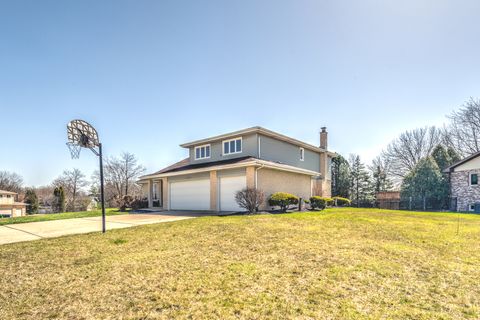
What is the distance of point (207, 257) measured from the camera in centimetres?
532

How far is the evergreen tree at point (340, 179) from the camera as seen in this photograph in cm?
3059

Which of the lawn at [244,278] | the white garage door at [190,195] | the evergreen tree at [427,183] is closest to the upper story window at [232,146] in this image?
the white garage door at [190,195]

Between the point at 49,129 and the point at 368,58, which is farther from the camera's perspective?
the point at 49,129

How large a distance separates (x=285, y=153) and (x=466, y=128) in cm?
2324

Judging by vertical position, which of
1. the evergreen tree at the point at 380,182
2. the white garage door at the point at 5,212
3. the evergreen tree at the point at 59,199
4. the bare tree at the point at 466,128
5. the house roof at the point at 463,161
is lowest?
the white garage door at the point at 5,212

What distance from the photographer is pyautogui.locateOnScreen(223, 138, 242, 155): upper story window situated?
18375 mm

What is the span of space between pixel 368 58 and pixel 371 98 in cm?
352

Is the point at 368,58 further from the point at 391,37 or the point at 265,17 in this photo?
the point at 265,17

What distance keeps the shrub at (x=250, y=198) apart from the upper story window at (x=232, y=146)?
4.76m

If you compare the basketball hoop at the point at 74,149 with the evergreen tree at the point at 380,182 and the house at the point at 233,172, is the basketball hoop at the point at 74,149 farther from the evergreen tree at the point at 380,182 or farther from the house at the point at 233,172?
the evergreen tree at the point at 380,182

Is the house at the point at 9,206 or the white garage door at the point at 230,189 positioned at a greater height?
the white garage door at the point at 230,189

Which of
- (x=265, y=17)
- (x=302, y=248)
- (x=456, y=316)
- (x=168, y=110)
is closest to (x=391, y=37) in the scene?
(x=265, y=17)

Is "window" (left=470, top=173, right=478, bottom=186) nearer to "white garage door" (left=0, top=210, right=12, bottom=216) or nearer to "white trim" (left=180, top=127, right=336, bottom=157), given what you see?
"white trim" (left=180, top=127, right=336, bottom=157)

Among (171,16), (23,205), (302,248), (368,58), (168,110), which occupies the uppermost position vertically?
(171,16)
